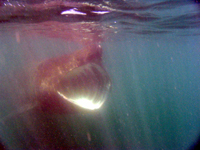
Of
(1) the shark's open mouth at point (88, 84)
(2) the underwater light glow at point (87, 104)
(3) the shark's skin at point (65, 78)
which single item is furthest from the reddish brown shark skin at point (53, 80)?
(1) the shark's open mouth at point (88, 84)

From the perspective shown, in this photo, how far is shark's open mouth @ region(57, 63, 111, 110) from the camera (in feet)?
27.1

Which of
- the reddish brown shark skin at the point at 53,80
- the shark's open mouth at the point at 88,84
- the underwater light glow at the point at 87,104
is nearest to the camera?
the reddish brown shark skin at the point at 53,80

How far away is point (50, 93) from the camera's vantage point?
6.91 meters

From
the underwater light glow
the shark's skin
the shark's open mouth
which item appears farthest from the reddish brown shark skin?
the shark's open mouth

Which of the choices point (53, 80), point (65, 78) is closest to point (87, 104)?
point (65, 78)

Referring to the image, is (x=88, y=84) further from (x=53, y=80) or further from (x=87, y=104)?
(x=53, y=80)

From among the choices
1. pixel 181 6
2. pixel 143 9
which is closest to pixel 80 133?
pixel 143 9

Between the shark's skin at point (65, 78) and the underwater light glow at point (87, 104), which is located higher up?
Result: the shark's skin at point (65, 78)

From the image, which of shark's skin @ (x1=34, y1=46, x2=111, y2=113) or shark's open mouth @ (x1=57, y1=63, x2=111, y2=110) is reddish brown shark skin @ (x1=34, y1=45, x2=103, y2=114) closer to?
shark's skin @ (x1=34, y1=46, x2=111, y2=113)

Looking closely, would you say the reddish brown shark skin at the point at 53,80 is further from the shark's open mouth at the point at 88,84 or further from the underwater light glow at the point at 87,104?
the shark's open mouth at the point at 88,84

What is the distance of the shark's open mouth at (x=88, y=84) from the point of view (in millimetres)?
8253

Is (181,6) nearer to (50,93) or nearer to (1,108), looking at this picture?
(50,93)

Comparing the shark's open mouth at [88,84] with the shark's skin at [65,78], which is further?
the shark's open mouth at [88,84]

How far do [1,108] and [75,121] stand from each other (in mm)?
9689
